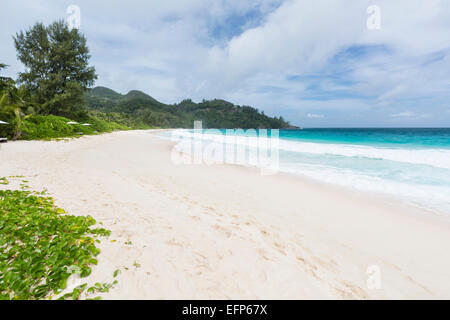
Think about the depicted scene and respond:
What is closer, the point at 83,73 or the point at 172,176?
the point at 172,176

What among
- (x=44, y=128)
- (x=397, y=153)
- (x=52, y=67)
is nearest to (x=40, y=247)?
(x=44, y=128)

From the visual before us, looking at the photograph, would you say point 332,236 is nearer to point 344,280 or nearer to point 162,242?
point 344,280

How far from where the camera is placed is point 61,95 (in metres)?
27.4

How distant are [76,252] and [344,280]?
4.14 m

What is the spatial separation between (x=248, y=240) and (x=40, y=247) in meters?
3.31

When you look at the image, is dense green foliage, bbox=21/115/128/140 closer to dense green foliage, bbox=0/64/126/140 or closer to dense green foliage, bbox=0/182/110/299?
dense green foliage, bbox=0/64/126/140

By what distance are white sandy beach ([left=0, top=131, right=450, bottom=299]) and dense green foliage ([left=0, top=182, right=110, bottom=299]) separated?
28 centimetres

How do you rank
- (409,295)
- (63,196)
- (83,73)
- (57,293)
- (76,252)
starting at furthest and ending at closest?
(83,73) < (63,196) < (409,295) < (76,252) < (57,293)

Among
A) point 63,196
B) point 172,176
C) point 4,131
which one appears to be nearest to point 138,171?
point 172,176

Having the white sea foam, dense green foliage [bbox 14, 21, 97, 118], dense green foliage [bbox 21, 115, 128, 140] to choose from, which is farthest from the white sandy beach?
dense green foliage [bbox 14, 21, 97, 118]

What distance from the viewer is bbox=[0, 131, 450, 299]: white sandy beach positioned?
2549 millimetres

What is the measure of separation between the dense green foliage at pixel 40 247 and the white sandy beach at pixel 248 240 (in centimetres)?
28

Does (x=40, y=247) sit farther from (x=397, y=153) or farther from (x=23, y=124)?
(x=397, y=153)
